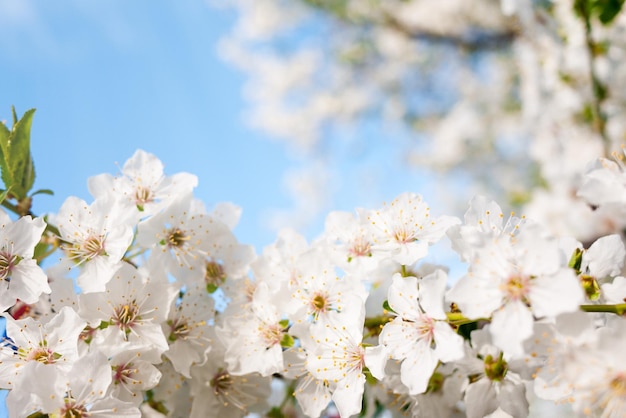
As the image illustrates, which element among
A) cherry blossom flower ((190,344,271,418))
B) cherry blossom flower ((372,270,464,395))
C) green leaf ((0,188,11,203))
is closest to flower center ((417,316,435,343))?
cherry blossom flower ((372,270,464,395))

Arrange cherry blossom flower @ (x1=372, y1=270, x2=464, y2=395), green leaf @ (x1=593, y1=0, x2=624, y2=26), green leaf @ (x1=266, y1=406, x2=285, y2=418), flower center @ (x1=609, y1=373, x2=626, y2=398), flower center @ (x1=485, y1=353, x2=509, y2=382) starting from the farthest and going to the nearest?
green leaf @ (x1=593, y1=0, x2=624, y2=26), green leaf @ (x1=266, y1=406, x2=285, y2=418), flower center @ (x1=485, y1=353, x2=509, y2=382), cherry blossom flower @ (x1=372, y1=270, x2=464, y2=395), flower center @ (x1=609, y1=373, x2=626, y2=398)

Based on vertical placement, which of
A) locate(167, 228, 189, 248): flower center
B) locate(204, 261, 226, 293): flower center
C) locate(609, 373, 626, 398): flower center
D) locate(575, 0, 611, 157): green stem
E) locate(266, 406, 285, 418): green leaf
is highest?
locate(575, 0, 611, 157): green stem

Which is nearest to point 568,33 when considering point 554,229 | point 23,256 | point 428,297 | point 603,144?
point 603,144

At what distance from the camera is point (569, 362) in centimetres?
74

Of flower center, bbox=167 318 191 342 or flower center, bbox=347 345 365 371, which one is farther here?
flower center, bbox=167 318 191 342

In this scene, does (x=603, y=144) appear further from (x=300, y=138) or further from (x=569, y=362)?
(x=300, y=138)

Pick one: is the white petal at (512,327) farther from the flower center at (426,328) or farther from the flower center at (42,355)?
the flower center at (42,355)

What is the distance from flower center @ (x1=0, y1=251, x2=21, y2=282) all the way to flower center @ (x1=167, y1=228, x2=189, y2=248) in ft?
0.78

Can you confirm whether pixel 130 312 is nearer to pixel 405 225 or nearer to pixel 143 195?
pixel 143 195

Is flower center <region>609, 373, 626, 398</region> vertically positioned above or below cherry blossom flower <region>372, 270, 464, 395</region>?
below

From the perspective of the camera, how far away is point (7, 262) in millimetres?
970

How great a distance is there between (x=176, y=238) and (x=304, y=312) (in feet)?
0.89

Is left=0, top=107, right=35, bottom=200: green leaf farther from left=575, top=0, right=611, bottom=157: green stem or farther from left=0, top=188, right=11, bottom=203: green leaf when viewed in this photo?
left=575, top=0, right=611, bottom=157: green stem

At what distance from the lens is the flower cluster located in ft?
2.47
